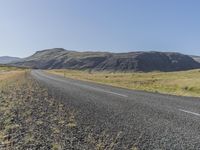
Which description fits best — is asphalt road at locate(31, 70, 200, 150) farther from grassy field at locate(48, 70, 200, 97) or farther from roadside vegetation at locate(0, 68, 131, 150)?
grassy field at locate(48, 70, 200, 97)

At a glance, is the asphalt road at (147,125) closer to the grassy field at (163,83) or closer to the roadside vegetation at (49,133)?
the roadside vegetation at (49,133)

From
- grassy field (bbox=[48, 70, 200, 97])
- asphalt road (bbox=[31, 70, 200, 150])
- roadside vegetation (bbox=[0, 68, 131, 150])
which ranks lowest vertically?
grassy field (bbox=[48, 70, 200, 97])

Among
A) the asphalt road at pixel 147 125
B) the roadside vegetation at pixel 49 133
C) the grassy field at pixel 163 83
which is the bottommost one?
the grassy field at pixel 163 83

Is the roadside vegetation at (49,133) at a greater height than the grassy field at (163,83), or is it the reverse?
the roadside vegetation at (49,133)

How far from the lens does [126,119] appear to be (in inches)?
447

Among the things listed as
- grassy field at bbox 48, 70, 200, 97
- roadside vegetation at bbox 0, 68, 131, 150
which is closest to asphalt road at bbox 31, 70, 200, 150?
roadside vegetation at bbox 0, 68, 131, 150

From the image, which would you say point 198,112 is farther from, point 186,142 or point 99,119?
point 186,142

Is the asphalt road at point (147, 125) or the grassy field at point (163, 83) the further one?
the grassy field at point (163, 83)

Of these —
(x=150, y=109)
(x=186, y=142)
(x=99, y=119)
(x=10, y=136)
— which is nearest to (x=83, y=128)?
(x=99, y=119)

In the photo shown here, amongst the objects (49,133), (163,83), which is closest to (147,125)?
(49,133)

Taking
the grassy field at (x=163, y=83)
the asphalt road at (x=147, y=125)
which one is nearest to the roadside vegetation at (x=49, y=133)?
the asphalt road at (x=147, y=125)

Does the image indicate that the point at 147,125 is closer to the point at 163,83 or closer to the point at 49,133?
the point at 49,133

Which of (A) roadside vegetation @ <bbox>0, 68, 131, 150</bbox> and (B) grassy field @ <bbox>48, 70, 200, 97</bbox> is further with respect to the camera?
(B) grassy field @ <bbox>48, 70, 200, 97</bbox>

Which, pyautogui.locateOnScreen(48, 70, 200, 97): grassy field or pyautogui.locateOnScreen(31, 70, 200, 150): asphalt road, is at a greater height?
pyautogui.locateOnScreen(31, 70, 200, 150): asphalt road
